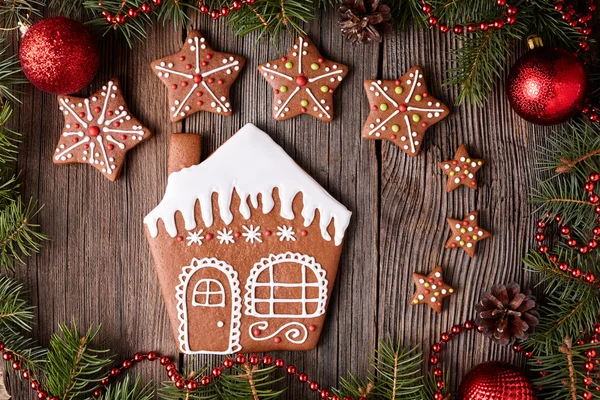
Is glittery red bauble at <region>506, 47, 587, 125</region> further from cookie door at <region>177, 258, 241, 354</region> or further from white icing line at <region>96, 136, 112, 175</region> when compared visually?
white icing line at <region>96, 136, 112, 175</region>

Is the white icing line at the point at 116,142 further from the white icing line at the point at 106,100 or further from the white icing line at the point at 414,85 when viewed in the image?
the white icing line at the point at 414,85

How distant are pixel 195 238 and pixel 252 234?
15cm

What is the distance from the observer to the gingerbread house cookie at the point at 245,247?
4.65 feet

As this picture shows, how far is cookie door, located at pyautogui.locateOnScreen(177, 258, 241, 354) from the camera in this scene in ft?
4.67

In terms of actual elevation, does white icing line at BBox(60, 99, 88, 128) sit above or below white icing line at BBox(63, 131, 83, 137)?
above

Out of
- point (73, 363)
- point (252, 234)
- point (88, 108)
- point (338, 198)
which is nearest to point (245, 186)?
point (252, 234)

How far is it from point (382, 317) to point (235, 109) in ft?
2.23

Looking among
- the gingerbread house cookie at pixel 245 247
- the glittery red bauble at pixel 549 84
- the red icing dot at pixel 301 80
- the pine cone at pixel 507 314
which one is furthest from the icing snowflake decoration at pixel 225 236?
the glittery red bauble at pixel 549 84

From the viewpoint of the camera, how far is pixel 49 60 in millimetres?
1310

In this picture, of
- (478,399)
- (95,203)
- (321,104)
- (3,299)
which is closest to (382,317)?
(478,399)

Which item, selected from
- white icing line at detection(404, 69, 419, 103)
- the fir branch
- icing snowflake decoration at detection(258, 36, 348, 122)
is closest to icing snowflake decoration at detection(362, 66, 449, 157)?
white icing line at detection(404, 69, 419, 103)

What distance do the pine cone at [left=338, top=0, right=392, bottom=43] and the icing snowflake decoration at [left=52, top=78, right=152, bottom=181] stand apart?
0.58m

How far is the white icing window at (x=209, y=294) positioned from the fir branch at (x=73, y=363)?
275 mm

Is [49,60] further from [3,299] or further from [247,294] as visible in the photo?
[247,294]
